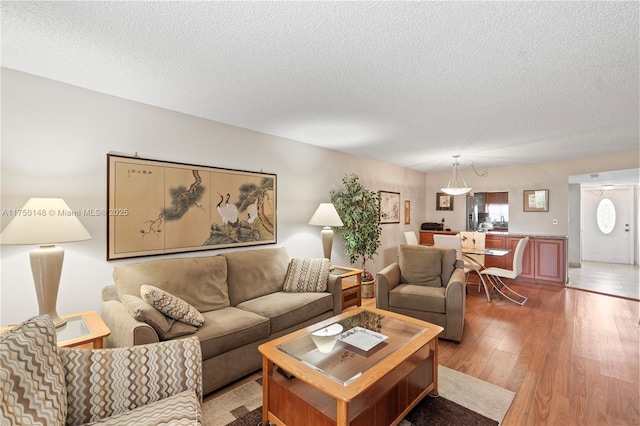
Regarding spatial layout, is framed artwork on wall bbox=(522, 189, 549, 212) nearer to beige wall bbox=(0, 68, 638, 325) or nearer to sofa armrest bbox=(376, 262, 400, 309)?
sofa armrest bbox=(376, 262, 400, 309)

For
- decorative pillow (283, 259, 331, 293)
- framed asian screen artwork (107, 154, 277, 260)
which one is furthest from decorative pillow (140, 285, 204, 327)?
decorative pillow (283, 259, 331, 293)

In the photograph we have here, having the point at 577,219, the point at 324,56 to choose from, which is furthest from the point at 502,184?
the point at 324,56

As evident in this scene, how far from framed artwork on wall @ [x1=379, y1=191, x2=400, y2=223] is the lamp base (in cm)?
458

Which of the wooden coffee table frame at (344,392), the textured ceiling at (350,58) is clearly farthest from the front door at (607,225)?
the wooden coffee table frame at (344,392)

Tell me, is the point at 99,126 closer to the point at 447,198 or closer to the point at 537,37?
the point at 537,37

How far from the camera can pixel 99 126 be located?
7.86 feet

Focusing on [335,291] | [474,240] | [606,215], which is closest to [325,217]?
[335,291]

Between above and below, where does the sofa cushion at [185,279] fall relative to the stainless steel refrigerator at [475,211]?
below

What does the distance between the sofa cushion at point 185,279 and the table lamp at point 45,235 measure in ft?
1.40

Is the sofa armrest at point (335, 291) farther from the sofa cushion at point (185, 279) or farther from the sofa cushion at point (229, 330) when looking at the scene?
the sofa cushion at point (185, 279)

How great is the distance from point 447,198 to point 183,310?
20.1 ft

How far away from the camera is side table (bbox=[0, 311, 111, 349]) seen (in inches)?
68.0

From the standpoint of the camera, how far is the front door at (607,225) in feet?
22.9

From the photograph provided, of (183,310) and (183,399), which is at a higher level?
(183,310)
